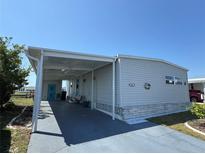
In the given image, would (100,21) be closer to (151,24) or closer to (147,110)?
(151,24)

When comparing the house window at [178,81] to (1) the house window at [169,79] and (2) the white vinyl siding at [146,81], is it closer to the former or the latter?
(2) the white vinyl siding at [146,81]

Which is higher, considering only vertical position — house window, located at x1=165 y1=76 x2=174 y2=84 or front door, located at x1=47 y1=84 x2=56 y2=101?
house window, located at x1=165 y1=76 x2=174 y2=84

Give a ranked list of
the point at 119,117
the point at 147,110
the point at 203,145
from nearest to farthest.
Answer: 1. the point at 203,145
2. the point at 119,117
3. the point at 147,110

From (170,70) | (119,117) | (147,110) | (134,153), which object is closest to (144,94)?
(147,110)

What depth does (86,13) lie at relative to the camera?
843 centimetres

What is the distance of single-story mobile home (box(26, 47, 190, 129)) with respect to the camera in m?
6.96

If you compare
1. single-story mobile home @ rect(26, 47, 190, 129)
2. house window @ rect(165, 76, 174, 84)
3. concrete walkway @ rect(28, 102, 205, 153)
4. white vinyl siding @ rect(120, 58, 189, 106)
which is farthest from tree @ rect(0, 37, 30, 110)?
house window @ rect(165, 76, 174, 84)

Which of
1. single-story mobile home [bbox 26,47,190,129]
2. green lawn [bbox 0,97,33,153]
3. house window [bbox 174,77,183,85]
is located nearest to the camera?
green lawn [bbox 0,97,33,153]

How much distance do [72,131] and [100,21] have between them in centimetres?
700

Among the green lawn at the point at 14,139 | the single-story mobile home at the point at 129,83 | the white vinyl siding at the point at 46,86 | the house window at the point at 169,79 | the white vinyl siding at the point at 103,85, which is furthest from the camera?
the white vinyl siding at the point at 46,86

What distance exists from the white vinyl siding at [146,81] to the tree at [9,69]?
22.0ft

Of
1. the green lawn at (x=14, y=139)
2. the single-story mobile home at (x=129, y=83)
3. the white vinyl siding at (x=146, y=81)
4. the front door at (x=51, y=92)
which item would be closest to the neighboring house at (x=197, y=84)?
the single-story mobile home at (x=129, y=83)

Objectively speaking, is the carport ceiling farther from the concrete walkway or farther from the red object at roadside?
the red object at roadside

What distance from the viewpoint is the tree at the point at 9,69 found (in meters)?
8.76
